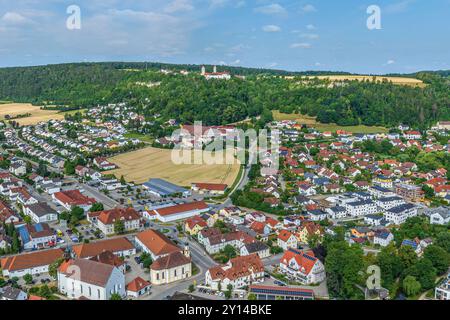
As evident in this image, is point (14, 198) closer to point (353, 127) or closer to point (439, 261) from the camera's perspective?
point (439, 261)

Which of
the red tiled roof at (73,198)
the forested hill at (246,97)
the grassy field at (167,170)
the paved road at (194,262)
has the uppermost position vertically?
the forested hill at (246,97)

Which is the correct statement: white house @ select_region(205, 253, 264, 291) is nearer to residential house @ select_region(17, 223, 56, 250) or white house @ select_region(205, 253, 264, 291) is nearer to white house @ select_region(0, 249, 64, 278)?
white house @ select_region(0, 249, 64, 278)

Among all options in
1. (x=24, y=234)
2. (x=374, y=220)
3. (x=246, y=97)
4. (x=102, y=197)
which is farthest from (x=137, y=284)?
(x=246, y=97)

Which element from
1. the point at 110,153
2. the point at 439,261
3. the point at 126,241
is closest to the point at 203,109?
the point at 110,153

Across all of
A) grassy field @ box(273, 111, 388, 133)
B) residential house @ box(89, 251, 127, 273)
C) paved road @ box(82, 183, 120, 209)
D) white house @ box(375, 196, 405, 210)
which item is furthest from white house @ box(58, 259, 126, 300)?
grassy field @ box(273, 111, 388, 133)

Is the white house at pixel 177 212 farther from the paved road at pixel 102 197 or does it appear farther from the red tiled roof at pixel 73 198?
the red tiled roof at pixel 73 198

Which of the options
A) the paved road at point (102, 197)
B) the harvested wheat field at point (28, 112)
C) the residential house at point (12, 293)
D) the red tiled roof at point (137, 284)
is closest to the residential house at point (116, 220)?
the paved road at point (102, 197)

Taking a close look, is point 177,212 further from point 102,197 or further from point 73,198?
point 73,198
